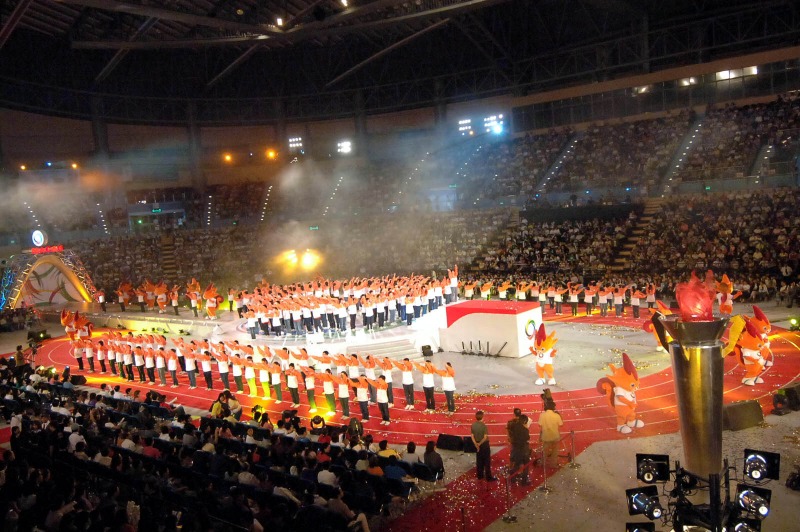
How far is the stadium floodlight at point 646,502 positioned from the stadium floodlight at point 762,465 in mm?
1059

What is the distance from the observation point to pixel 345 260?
111 feet

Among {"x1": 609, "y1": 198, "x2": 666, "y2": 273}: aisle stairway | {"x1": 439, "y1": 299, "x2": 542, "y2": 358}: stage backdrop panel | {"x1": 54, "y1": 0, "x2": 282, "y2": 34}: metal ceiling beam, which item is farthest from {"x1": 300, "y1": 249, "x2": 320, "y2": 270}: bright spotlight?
{"x1": 439, "y1": 299, "x2": 542, "y2": 358}: stage backdrop panel

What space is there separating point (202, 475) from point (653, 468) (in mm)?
5668

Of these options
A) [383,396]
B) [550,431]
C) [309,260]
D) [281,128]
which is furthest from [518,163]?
[550,431]

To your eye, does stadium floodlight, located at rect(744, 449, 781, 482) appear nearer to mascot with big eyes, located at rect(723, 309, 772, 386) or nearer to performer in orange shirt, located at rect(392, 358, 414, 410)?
mascot with big eyes, located at rect(723, 309, 772, 386)

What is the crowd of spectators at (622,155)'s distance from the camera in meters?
29.4

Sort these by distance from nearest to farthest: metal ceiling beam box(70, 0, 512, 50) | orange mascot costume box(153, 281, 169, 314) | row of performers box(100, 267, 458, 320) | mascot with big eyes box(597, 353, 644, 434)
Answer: mascot with big eyes box(597, 353, 644, 434)
row of performers box(100, 267, 458, 320)
orange mascot costume box(153, 281, 169, 314)
metal ceiling beam box(70, 0, 512, 50)

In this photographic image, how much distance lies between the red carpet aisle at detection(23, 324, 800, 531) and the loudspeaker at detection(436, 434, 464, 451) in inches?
23.6

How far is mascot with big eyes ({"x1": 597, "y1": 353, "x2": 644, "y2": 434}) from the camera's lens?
10.7 metres

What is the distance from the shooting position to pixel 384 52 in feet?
112

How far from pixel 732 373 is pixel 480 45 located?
2386cm

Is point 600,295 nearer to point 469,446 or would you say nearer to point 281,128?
point 469,446

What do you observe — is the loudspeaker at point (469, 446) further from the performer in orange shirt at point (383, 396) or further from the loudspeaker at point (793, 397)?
the loudspeaker at point (793, 397)

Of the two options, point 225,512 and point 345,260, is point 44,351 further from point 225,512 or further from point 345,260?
point 225,512
